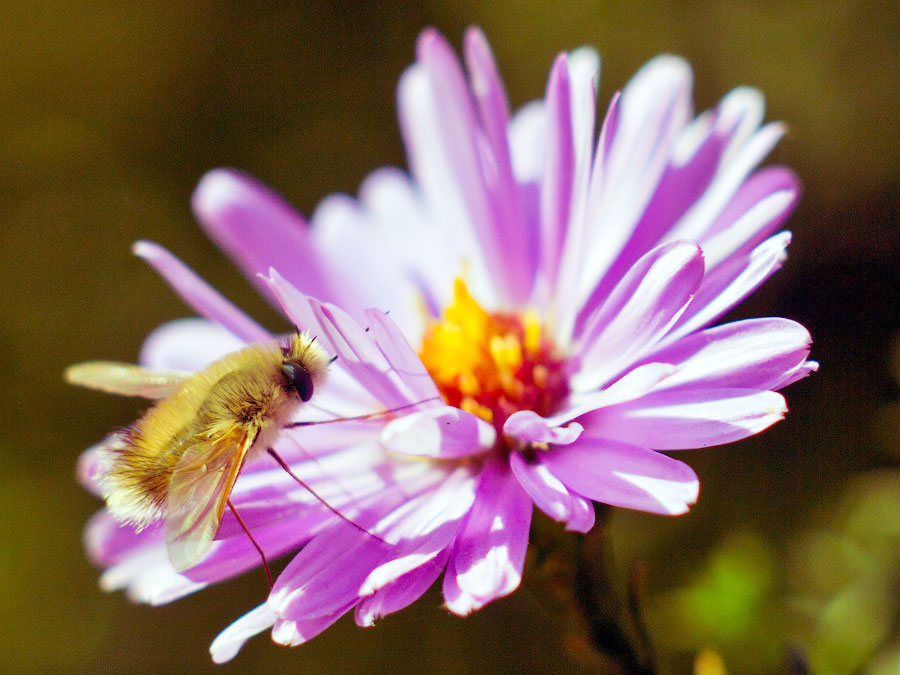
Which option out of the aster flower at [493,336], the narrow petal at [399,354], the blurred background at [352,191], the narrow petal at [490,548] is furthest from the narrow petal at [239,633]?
the blurred background at [352,191]

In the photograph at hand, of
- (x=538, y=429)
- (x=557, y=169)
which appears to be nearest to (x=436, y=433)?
(x=538, y=429)

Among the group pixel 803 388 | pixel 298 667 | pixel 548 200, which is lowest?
pixel 803 388

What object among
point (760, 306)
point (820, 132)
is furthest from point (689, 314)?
point (820, 132)

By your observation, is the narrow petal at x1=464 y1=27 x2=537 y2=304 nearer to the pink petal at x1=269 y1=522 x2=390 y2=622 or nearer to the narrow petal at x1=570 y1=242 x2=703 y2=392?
the narrow petal at x1=570 y1=242 x2=703 y2=392

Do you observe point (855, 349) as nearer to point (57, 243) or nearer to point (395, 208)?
point (395, 208)

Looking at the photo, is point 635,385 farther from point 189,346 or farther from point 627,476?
point 189,346

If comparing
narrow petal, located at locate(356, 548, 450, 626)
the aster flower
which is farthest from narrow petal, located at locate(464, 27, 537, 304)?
narrow petal, located at locate(356, 548, 450, 626)
